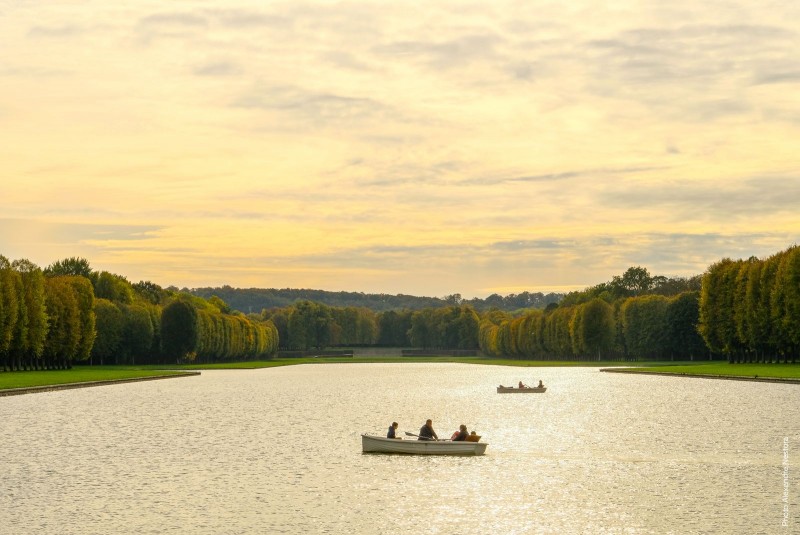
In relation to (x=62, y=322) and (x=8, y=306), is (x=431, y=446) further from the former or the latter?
(x=62, y=322)

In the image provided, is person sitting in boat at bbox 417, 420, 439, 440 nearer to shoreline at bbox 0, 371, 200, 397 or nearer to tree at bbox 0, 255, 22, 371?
shoreline at bbox 0, 371, 200, 397

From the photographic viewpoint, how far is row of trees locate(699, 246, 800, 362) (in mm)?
137875

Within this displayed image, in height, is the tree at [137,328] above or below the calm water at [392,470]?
above

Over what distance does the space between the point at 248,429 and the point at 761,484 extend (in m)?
36.2

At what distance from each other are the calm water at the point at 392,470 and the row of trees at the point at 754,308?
50332mm

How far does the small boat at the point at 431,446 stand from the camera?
52250mm

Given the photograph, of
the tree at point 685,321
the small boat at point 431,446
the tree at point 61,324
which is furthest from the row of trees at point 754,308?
the small boat at point 431,446

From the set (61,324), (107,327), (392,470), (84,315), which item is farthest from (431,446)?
(107,327)

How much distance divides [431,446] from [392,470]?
175 inches

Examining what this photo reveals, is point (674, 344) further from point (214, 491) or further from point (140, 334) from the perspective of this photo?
point (214, 491)

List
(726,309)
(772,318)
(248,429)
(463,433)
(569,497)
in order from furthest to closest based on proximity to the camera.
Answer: (726,309) → (772,318) → (248,429) → (463,433) → (569,497)

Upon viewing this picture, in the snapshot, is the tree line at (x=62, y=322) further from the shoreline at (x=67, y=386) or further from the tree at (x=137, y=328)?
the shoreline at (x=67, y=386)

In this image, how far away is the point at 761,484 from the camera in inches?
1687

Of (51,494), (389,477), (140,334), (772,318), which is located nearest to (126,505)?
(51,494)
